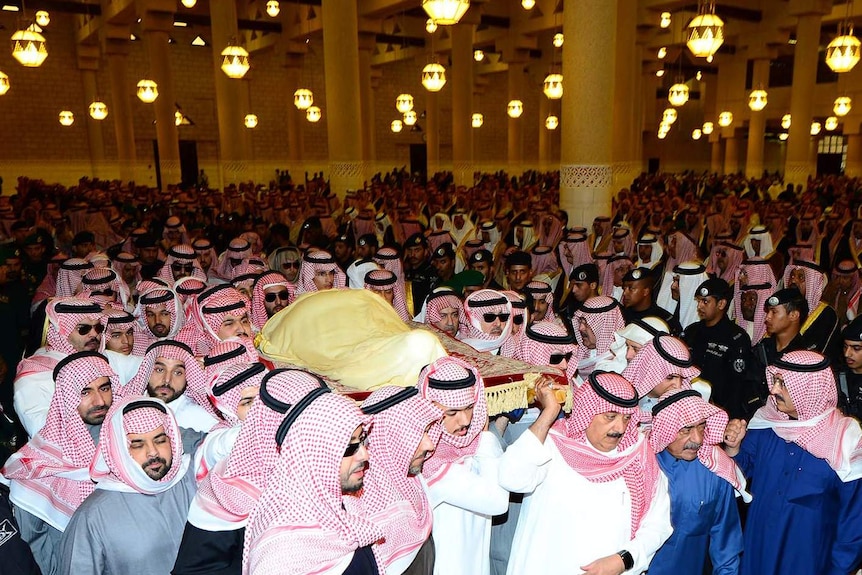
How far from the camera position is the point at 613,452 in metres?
2.56

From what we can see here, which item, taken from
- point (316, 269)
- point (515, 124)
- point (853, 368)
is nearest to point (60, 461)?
point (316, 269)

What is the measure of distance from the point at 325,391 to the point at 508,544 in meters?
1.77

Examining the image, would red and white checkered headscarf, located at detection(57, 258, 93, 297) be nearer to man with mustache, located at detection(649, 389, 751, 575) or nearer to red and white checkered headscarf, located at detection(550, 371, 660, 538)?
red and white checkered headscarf, located at detection(550, 371, 660, 538)

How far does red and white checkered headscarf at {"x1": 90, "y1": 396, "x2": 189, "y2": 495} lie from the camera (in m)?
2.37

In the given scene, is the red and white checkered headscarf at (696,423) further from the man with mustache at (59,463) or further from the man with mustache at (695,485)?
the man with mustache at (59,463)

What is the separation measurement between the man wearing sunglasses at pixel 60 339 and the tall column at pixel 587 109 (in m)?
6.56

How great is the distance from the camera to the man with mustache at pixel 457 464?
2469 mm

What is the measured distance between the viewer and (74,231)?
1043 cm

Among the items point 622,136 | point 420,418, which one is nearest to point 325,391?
point 420,418

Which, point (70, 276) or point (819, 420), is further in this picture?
point (70, 276)

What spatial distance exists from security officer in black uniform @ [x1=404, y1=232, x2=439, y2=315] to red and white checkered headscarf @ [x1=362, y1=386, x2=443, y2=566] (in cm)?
388

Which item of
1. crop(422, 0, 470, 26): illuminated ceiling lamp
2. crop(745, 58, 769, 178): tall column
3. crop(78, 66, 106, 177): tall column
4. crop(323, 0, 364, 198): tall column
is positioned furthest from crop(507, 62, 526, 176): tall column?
crop(422, 0, 470, 26): illuminated ceiling lamp

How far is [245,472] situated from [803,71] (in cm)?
1797

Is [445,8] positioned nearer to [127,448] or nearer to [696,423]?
[696,423]
